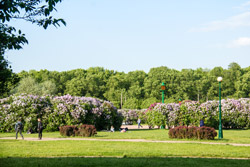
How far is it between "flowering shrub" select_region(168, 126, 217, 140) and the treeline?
52252mm

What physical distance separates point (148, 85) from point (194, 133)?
199 ft

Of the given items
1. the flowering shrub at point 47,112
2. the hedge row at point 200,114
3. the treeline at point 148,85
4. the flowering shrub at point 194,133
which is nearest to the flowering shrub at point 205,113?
the hedge row at point 200,114

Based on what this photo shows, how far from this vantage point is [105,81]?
301ft

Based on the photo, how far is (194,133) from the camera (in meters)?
22.1

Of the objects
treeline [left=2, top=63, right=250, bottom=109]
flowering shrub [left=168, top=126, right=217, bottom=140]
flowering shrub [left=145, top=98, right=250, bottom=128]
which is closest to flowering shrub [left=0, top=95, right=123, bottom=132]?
flowering shrub [left=145, top=98, right=250, bottom=128]

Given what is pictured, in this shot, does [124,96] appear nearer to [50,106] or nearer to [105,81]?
[105,81]

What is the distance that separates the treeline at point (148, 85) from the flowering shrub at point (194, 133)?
171 feet

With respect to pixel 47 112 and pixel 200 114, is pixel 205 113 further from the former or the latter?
pixel 47 112

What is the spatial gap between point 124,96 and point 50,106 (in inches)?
1971

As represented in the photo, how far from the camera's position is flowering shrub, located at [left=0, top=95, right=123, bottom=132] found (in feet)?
112

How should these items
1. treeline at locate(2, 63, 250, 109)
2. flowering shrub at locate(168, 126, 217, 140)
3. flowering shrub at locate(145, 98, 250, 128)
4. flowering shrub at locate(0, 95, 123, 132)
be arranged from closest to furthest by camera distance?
flowering shrub at locate(168, 126, 217, 140)
flowering shrub at locate(0, 95, 123, 132)
flowering shrub at locate(145, 98, 250, 128)
treeline at locate(2, 63, 250, 109)

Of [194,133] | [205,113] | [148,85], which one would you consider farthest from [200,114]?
[148,85]

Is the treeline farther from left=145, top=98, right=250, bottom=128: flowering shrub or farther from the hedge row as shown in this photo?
left=145, top=98, right=250, bottom=128: flowering shrub

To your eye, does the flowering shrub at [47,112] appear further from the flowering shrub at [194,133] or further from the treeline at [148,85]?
the treeline at [148,85]
